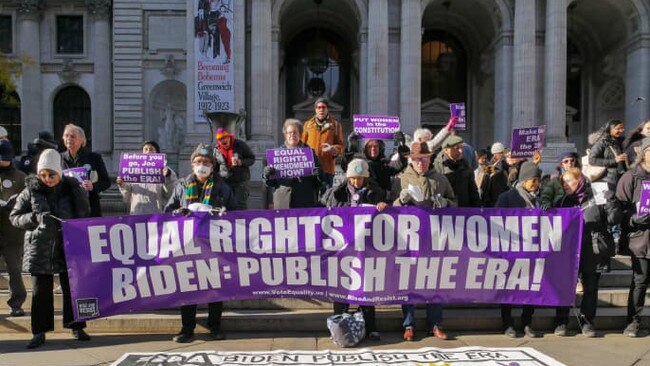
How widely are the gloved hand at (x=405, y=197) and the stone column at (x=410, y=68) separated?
1917cm

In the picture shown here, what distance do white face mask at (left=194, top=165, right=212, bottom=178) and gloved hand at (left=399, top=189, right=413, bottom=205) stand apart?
7.68 ft

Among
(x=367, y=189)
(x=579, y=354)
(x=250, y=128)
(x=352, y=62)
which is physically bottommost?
(x=579, y=354)

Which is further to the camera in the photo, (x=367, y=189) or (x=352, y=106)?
(x=352, y=106)

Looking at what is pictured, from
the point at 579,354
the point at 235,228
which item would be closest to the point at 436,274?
the point at 579,354

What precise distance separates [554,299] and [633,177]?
71.2 inches

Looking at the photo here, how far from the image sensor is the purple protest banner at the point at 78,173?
7102 mm

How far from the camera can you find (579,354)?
247 inches

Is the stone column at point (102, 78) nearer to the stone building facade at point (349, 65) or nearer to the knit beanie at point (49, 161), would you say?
the stone building facade at point (349, 65)

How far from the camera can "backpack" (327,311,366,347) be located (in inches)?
255

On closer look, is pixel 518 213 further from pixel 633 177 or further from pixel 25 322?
pixel 25 322

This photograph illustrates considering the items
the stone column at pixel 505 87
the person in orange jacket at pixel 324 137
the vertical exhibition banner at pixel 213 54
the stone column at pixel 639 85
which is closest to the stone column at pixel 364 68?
the vertical exhibition banner at pixel 213 54

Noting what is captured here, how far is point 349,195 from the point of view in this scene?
273 inches

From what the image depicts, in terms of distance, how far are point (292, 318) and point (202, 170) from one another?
2.24m

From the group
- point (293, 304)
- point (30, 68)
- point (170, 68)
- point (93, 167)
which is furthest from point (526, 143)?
point (30, 68)
